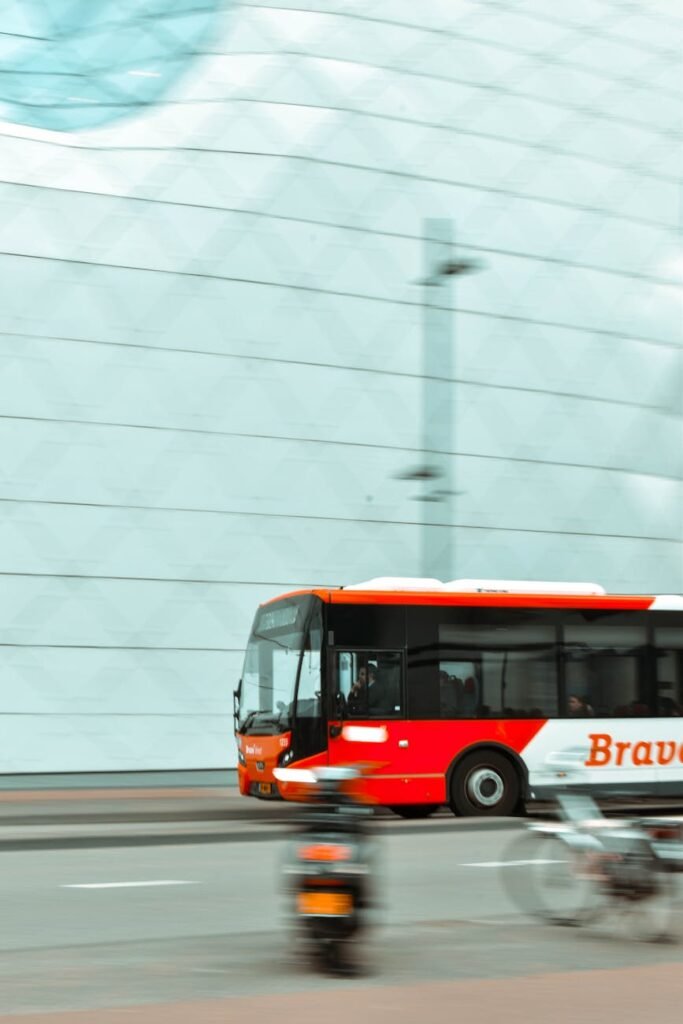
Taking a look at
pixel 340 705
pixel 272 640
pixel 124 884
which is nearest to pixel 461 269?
pixel 272 640

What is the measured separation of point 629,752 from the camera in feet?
59.5

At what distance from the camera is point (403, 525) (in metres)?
26.7

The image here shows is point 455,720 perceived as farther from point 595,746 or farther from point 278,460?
point 278,460

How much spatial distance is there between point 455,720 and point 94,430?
918cm

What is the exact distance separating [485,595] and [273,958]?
10808 millimetres

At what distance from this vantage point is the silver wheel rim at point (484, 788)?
17.1m

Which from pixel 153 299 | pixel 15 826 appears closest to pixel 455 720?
pixel 15 826

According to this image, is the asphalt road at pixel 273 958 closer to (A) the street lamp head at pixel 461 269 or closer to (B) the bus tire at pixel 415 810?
(B) the bus tire at pixel 415 810

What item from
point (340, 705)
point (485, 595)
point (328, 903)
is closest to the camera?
point (328, 903)

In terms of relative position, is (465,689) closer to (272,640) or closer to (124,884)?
(272,640)

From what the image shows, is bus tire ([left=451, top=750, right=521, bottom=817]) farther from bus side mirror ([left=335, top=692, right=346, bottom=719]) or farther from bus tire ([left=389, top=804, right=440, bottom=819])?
bus side mirror ([left=335, top=692, right=346, bottom=719])

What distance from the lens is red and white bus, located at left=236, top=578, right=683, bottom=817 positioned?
55.1ft

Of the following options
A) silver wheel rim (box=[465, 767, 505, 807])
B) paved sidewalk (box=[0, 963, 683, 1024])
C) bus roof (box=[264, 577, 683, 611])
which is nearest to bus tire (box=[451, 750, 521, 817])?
silver wheel rim (box=[465, 767, 505, 807])

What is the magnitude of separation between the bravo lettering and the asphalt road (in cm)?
661
